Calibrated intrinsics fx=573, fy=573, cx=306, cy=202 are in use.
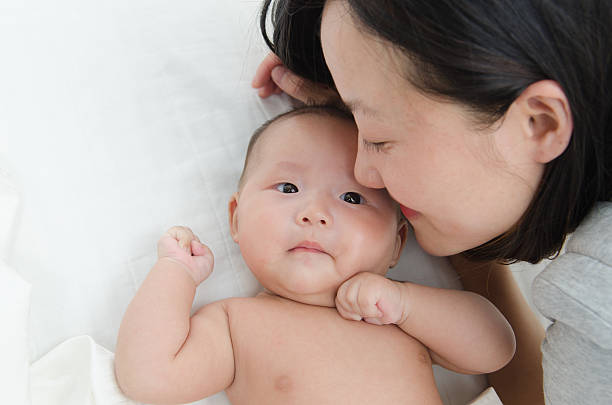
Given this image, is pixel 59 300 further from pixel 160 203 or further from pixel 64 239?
pixel 160 203

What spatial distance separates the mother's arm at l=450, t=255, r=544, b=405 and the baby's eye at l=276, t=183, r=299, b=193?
43cm

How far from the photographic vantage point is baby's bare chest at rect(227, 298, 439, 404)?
88 centimetres

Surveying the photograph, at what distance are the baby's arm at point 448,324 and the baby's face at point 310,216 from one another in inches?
1.9

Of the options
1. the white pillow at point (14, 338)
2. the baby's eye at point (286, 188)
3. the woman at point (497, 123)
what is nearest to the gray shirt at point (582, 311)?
the woman at point (497, 123)

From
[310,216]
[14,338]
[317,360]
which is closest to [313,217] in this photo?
[310,216]

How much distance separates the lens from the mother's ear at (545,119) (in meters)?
0.67

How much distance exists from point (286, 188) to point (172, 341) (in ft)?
1.02

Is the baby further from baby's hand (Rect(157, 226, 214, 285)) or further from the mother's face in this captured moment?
the mother's face

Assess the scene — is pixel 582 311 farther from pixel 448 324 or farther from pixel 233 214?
pixel 233 214

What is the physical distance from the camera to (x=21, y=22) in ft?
3.75

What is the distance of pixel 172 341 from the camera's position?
842mm

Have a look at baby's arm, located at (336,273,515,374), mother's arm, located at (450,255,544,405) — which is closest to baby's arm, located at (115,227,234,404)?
baby's arm, located at (336,273,515,374)

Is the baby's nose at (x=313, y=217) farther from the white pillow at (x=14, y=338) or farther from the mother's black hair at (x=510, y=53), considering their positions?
the white pillow at (x=14, y=338)

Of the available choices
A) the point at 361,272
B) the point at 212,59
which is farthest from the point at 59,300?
the point at 212,59
